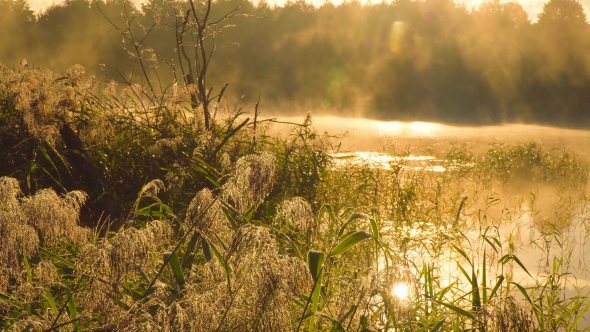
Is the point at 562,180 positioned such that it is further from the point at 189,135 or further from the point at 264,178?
Answer: the point at 264,178

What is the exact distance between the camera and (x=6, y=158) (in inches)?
150

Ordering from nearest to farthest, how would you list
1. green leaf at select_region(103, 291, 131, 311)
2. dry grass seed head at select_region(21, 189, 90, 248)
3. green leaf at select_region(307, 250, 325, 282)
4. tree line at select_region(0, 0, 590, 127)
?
green leaf at select_region(307, 250, 325, 282)
green leaf at select_region(103, 291, 131, 311)
dry grass seed head at select_region(21, 189, 90, 248)
tree line at select_region(0, 0, 590, 127)

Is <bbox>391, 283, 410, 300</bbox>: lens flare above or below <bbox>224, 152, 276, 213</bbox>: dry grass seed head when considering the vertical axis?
below

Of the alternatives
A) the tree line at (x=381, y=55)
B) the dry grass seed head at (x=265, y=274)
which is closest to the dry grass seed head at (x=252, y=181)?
the dry grass seed head at (x=265, y=274)

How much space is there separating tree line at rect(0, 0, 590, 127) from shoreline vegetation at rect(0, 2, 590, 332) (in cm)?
1724

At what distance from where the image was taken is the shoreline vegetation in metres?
1.58

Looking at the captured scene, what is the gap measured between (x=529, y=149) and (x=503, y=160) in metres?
0.57

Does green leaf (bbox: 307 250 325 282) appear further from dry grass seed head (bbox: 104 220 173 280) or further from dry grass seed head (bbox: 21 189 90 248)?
dry grass seed head (bbox: 21 189 90 248)

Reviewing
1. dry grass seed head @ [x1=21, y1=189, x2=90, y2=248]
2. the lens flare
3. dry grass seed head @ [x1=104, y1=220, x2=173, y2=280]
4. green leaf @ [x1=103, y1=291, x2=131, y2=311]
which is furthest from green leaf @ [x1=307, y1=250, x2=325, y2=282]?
dry grass seed head @ [x1=21, y1=189, x2=90, y2=248]

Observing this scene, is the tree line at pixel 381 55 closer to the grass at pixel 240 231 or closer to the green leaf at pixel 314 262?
the grass at pixel 240 231

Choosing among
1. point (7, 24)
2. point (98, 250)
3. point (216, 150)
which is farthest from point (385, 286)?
point (7, 24)

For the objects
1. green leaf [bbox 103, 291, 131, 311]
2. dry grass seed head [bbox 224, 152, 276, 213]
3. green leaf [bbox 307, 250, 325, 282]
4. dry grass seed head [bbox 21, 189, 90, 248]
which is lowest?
green leaf [bbox 103, 291, 131, 311]

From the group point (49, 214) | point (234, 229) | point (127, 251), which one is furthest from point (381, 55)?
point (127, 251)

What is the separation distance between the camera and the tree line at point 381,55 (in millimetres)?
24703
